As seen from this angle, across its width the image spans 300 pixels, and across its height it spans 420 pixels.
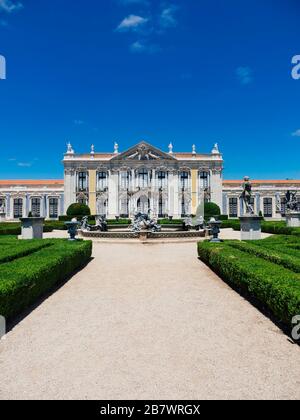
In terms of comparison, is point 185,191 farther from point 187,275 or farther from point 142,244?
point 187,275

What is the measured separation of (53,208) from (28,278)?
1761 inches

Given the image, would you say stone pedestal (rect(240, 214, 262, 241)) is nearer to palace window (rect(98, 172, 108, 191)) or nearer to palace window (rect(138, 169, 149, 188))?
palace window (rect(138, 169, 149, 188))

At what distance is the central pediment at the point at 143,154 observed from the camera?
47691mm

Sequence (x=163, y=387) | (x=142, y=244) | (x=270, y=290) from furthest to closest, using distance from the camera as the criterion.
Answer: (x=142, y=244) < (x=270, y=290) < (x=163, y=387)

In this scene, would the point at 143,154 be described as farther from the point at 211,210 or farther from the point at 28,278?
the point at 28,278

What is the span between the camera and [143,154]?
157 ft

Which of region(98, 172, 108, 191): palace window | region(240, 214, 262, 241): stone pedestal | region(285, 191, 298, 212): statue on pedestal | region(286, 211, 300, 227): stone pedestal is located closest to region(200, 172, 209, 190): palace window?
region(98, 172, 108, 191): palace window

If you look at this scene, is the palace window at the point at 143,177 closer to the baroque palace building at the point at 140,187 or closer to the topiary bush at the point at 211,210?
the baroque palace building at the point at 140,187

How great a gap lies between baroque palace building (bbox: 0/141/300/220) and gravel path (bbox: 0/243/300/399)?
4184cm

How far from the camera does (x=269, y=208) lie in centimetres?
4803

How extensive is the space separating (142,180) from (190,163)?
7.70m

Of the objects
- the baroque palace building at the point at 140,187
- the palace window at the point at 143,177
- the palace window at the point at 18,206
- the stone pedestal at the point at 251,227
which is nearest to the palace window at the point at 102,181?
the baroque palace building at the point at 140,187

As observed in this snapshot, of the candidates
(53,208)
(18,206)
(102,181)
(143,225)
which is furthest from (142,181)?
(143,225)
